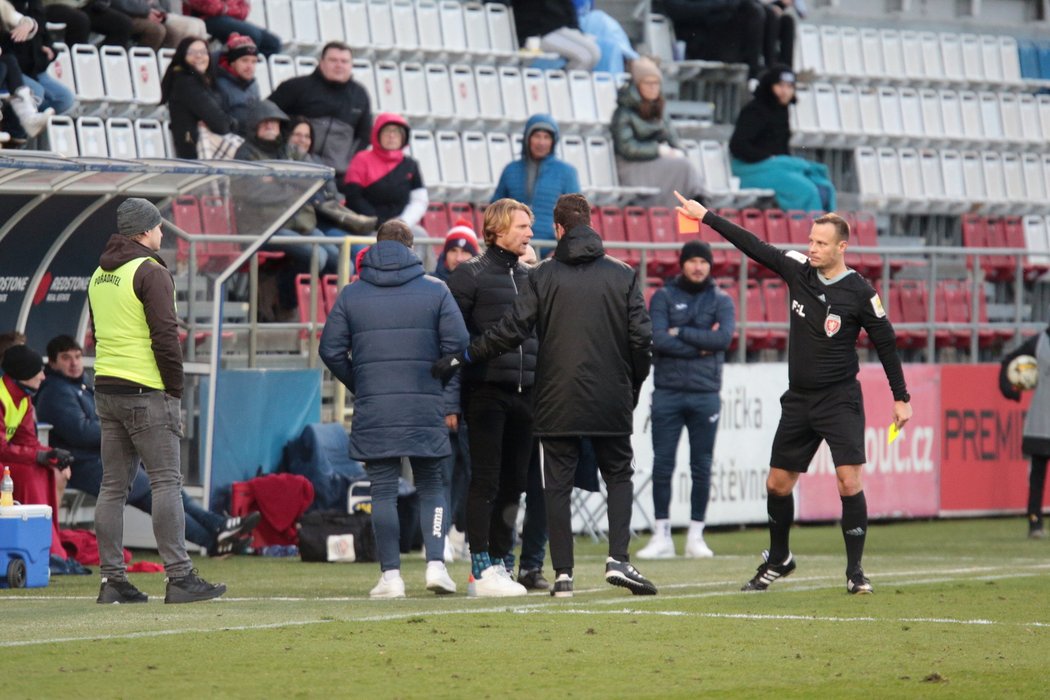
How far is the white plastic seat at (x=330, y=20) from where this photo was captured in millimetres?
21359

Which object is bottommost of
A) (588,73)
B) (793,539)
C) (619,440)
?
(793,539)

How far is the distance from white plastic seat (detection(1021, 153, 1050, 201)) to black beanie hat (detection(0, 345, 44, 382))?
1781cm

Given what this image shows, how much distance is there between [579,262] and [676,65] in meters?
14.3

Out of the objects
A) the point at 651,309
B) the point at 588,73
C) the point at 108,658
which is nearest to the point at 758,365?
the point at 651,309

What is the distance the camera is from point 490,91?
72.9 feet

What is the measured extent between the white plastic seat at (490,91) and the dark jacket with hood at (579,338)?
1169 centimetres

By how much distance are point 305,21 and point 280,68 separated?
1.59m

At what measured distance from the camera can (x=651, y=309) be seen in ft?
49.0

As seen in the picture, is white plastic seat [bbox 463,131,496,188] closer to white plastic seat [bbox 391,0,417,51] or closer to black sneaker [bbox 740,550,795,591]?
white plastic seat [bbox 391,0,417,51]

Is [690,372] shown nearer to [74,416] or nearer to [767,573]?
[767,573]

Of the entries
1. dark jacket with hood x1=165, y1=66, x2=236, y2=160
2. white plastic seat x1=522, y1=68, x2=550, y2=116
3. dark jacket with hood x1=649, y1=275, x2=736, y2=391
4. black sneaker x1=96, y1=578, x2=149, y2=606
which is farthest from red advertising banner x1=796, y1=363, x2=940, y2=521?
black sneaker x1=96, y1=578, x2=149, y2=606

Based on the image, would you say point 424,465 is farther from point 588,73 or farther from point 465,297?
point 588,73

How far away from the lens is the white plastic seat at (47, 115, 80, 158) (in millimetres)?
17344

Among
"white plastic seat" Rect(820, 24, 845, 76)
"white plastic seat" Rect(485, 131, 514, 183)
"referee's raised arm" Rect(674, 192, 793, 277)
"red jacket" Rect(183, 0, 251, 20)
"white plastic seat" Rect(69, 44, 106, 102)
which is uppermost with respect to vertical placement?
"white plastic seat" Rect(820, 24, 845, 76)
